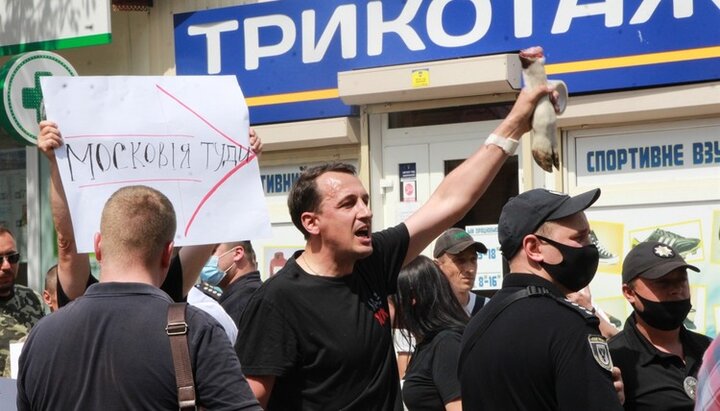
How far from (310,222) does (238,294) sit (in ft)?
8.77

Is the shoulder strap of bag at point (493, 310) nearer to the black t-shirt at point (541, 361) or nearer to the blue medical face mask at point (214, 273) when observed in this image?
the black t-shirt at point (541, 361)

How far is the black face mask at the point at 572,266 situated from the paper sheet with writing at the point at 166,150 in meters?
1.19

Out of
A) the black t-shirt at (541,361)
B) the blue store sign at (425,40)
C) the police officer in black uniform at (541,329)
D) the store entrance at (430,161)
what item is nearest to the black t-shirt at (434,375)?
the police officer in black uniform at (541,329)

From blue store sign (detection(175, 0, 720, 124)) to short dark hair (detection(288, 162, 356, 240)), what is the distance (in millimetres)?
4538

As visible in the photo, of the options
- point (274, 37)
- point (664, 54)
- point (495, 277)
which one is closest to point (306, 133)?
point (274, 37)

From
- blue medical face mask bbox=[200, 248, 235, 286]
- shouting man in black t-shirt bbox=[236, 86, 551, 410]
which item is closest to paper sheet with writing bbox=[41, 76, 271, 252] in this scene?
shouting man in black t-shirt bbox=[236, 86, 551, 410]

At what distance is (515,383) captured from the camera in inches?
149

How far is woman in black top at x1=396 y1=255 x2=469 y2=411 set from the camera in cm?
526

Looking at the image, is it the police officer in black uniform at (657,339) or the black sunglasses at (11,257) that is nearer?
the police officer in black uniform at (657,339)

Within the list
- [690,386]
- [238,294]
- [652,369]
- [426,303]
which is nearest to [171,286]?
[426,303]

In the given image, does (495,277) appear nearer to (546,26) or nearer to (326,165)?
(546,26)

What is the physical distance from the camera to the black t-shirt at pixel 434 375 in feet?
17.1

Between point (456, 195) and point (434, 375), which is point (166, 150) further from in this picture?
point (434, 375)

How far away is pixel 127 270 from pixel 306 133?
6.68 m
